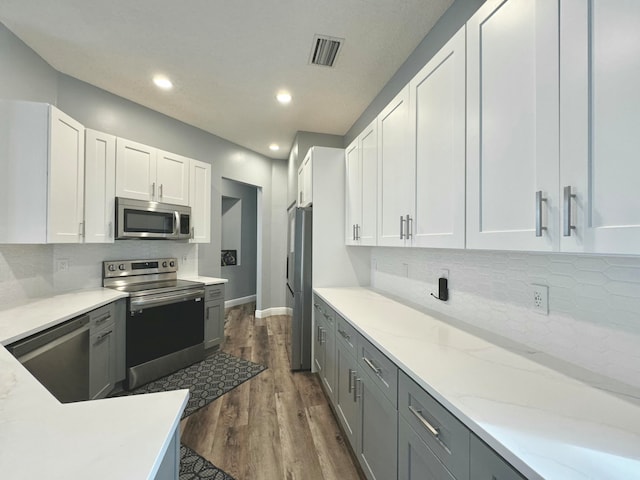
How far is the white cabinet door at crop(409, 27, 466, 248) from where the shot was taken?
1.24 metres

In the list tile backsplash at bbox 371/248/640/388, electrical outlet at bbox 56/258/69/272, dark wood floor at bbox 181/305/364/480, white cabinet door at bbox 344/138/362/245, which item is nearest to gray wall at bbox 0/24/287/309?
electrical outlet at bbox 56/258/69/272

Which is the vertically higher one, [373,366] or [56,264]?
[56,264]

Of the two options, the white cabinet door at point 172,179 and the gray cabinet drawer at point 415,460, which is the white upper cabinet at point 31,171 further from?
the gray cabinet drawer at point 415,460

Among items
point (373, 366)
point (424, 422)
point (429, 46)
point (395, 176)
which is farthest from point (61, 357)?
point (429, 46)

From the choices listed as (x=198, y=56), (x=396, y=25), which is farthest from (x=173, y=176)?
(x=396, y=25)

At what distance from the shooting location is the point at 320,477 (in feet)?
5.31

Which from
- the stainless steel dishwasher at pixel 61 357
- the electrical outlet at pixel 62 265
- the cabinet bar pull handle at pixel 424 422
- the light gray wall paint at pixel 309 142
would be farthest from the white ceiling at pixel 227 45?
the cabinet bar pull handle at pixel 424 422

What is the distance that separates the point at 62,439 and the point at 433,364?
1.10m

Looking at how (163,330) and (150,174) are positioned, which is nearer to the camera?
(163,330)

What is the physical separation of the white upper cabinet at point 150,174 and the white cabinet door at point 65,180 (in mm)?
352

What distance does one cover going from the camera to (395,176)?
1.83 metres

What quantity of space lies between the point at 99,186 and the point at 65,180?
35cm

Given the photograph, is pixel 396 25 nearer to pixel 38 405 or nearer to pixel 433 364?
pixel 433 364

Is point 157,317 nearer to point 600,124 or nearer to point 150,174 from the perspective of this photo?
point 150,174
